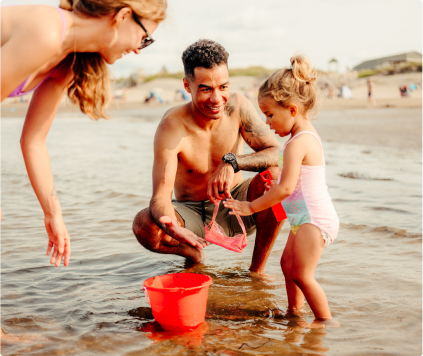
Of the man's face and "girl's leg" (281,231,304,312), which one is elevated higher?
the man's face

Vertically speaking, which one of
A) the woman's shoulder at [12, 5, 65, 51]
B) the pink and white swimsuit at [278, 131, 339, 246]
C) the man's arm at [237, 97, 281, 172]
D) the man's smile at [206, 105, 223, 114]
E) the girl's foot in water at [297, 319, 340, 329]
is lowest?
the girl's foot in water at [297, 319, 340, 329]

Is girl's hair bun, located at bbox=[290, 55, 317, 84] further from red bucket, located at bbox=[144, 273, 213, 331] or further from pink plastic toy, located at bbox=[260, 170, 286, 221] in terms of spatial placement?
red bucket, located at bbox=[144, 273, 213, 331]

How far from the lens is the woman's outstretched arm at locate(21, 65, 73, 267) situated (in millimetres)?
2332

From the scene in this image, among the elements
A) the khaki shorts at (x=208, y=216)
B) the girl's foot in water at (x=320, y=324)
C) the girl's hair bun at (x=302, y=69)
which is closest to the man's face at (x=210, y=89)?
the khaki shorts at (x=208, y=216)

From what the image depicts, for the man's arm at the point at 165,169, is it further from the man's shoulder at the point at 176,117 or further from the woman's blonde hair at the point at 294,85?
the woman's blonde hair at the point at 294,85

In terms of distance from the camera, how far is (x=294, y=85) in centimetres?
261

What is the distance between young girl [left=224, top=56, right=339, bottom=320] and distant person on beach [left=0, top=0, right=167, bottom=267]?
86cm

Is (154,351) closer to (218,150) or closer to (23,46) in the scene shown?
(23,46)

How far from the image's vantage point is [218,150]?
368 cm

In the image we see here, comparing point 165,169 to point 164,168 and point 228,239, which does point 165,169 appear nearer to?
point 164,168

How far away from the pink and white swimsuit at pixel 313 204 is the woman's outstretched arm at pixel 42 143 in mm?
1310

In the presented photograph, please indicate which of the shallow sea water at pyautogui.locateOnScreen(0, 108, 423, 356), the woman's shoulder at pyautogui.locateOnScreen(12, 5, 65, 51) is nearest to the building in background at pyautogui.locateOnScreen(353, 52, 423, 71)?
the shallow sea water at pyautogui.locateOnScreen(0, 108, 423, 356)

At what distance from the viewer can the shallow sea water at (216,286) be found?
2334 millimetres

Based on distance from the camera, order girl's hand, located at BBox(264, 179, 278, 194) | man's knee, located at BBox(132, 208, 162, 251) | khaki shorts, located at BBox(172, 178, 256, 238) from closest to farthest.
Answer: girl's hand, located at BBox(264, 179, 278, 194), man's knee, located at BBox(132, 208, 162, 251), khaki shorts, located at BBox(172, 178, 256, 238)
